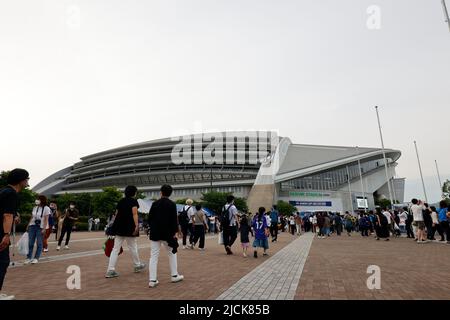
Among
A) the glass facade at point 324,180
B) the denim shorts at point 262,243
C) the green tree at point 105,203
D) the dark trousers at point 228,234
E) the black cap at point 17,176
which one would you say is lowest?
the denim shorts at point 262,243

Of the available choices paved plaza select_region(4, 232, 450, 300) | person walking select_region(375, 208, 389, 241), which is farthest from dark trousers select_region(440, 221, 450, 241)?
paved plaza select_region(4, 232, 450, 300)

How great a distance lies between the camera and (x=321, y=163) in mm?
75438

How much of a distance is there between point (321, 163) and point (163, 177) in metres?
42.0

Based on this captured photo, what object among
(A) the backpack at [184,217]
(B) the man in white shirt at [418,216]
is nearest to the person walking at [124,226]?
(A) the backpack at [184,217]

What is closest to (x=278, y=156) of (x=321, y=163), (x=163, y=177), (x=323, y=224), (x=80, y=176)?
(x=321, y=163)

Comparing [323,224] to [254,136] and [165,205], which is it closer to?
[165,205]

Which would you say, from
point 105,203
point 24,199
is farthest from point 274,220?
point 24,199

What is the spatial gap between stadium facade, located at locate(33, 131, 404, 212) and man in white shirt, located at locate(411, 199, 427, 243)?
5142 cm

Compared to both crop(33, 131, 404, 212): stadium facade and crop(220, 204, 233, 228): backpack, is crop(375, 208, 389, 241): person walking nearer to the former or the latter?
crop(220, 204, 233, 228): backpack

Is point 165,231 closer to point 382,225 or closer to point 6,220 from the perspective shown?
point 6,220

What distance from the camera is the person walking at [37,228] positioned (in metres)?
7.80

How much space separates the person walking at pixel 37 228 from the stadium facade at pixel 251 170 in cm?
5963

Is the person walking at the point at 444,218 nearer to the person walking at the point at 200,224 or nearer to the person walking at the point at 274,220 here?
the person walking at the point at 274,220
